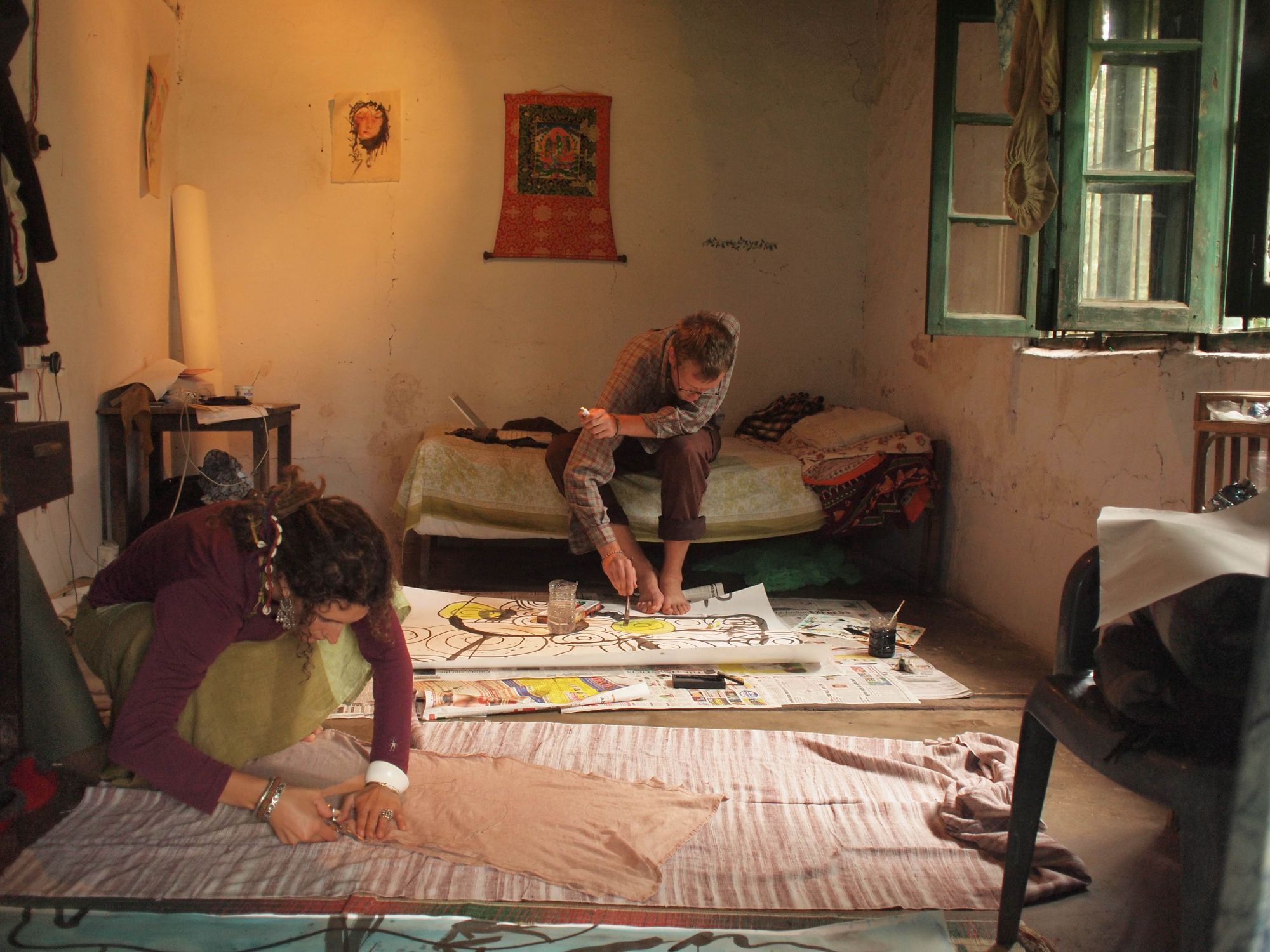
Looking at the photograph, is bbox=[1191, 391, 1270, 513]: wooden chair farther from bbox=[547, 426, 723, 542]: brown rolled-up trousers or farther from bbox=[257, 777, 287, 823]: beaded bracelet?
bbox=[257, 777, 287, 823]: beaded bracelet

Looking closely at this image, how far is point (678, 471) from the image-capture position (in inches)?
137

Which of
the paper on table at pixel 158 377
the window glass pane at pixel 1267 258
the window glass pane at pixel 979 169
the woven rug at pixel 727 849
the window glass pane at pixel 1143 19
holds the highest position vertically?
the window glass pane at pixel 1143 19

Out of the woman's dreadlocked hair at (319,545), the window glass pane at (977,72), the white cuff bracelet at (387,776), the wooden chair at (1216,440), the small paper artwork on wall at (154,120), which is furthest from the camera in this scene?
the small paper artwork on wall at (154,120)

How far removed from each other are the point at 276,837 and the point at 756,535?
2.38 meters

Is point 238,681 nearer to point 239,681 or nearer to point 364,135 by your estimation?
point 239,681

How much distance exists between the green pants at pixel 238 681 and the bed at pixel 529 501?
1.92 metres

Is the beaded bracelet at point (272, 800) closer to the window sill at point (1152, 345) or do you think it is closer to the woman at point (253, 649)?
the woman at point (253, 649)

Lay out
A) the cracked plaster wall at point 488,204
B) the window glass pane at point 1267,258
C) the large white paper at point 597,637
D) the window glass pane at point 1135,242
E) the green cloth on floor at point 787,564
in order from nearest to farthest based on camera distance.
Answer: the window glass pane at point 1267,258, the window glass pane at point 1135,242, the large white paper at point 597,637, the green cloth on floor at point 787,564, the cracked plaster wall at point 488,204

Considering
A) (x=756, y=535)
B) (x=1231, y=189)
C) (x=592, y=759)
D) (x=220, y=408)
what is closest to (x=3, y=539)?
(x=592, y=759)

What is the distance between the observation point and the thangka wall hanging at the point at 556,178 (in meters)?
4.87

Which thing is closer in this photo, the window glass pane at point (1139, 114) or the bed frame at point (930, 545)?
the window glass pane at point (1139, 114)

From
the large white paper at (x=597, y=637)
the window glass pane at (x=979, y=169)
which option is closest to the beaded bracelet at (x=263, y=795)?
the large white paper at (x=597, y=637)

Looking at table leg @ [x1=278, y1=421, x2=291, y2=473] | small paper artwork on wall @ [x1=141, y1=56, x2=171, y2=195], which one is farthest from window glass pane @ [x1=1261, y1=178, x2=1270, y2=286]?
small paper artwork on wall @ [x1=141, y1=56, x2=171, y2=195]

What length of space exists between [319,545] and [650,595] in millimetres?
1957
